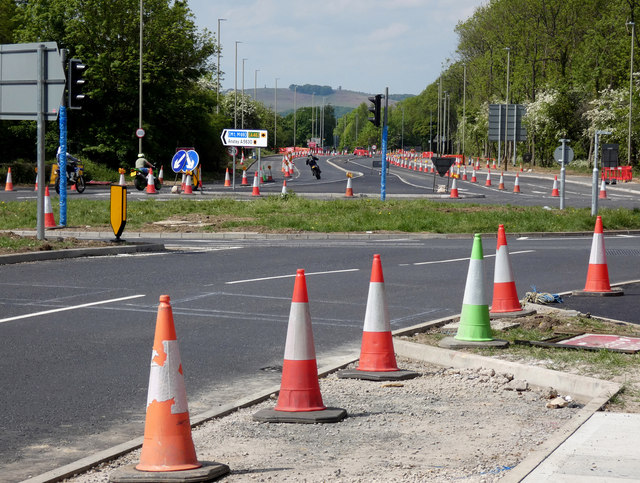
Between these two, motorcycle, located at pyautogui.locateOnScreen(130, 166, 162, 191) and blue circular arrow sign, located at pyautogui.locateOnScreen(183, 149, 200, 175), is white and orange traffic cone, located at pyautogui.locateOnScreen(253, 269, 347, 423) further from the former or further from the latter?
motorcycle, located at pyautogui.locateOnScreen(130, 166, 162, 191)

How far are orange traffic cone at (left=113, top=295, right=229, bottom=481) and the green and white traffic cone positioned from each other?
4.03 metres

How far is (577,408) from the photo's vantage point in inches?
265

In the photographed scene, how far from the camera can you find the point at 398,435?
5.98m

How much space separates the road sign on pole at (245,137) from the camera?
38.7m

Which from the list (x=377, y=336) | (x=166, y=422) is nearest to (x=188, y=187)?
(x=377, y=336)

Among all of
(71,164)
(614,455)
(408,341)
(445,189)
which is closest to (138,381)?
(408,341)

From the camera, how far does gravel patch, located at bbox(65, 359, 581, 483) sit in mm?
5203

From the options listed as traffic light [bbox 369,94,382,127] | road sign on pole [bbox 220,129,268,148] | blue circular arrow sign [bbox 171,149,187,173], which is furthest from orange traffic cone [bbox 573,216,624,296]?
blue circular arrow sign [bbox 171,149,187,173]

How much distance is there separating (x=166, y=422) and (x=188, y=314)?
584 centimetres

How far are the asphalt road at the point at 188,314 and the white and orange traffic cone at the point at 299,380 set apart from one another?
25.7 inches

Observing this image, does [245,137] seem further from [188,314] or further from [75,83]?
[188,314]

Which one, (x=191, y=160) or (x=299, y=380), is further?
(x=191, y=160)

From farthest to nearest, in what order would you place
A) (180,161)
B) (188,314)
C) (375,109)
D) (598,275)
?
1. (180,161)
2. (375,109)
3. (598,275)
4. (188,314)

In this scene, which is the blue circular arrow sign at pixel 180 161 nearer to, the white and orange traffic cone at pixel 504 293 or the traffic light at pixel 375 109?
the traffic light at pixel 375 109
